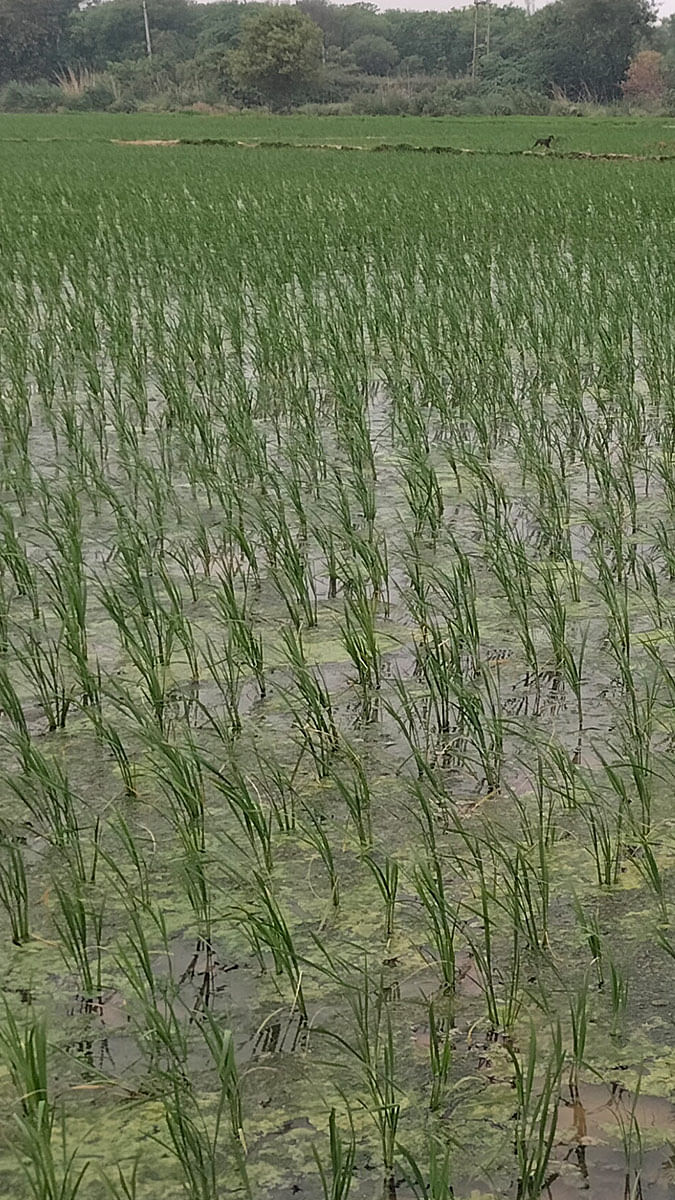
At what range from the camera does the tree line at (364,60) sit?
43531mm

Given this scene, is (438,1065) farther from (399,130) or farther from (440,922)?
(399,130)

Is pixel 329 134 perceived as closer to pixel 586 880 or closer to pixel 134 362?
pixel 134 362

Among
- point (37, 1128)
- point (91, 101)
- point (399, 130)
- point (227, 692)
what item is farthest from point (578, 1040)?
point (91, 101)

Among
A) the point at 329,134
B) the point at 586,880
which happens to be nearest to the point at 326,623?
the point at 586,880

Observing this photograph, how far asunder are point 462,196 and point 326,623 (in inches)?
364

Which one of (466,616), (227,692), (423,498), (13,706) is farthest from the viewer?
(423,498)

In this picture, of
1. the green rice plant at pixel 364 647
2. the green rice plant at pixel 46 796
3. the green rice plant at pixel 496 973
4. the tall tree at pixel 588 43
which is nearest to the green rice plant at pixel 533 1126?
the green rice plant at pixel 496 973

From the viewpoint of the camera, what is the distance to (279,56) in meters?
43.0

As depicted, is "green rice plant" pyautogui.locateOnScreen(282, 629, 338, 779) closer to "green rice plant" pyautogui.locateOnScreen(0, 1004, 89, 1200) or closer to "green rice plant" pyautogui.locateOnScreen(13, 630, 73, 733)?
"green rice plant" pyautogui.locateOnScreen(13, 630, 73, 733)

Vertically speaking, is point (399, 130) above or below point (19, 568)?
above

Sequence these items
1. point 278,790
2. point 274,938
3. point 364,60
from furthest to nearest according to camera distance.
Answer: point 364,60
point 278,790
point 274,938

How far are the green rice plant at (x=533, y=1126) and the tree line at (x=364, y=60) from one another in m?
35.4

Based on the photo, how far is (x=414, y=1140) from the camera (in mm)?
1493

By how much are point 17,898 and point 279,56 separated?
44913mm
